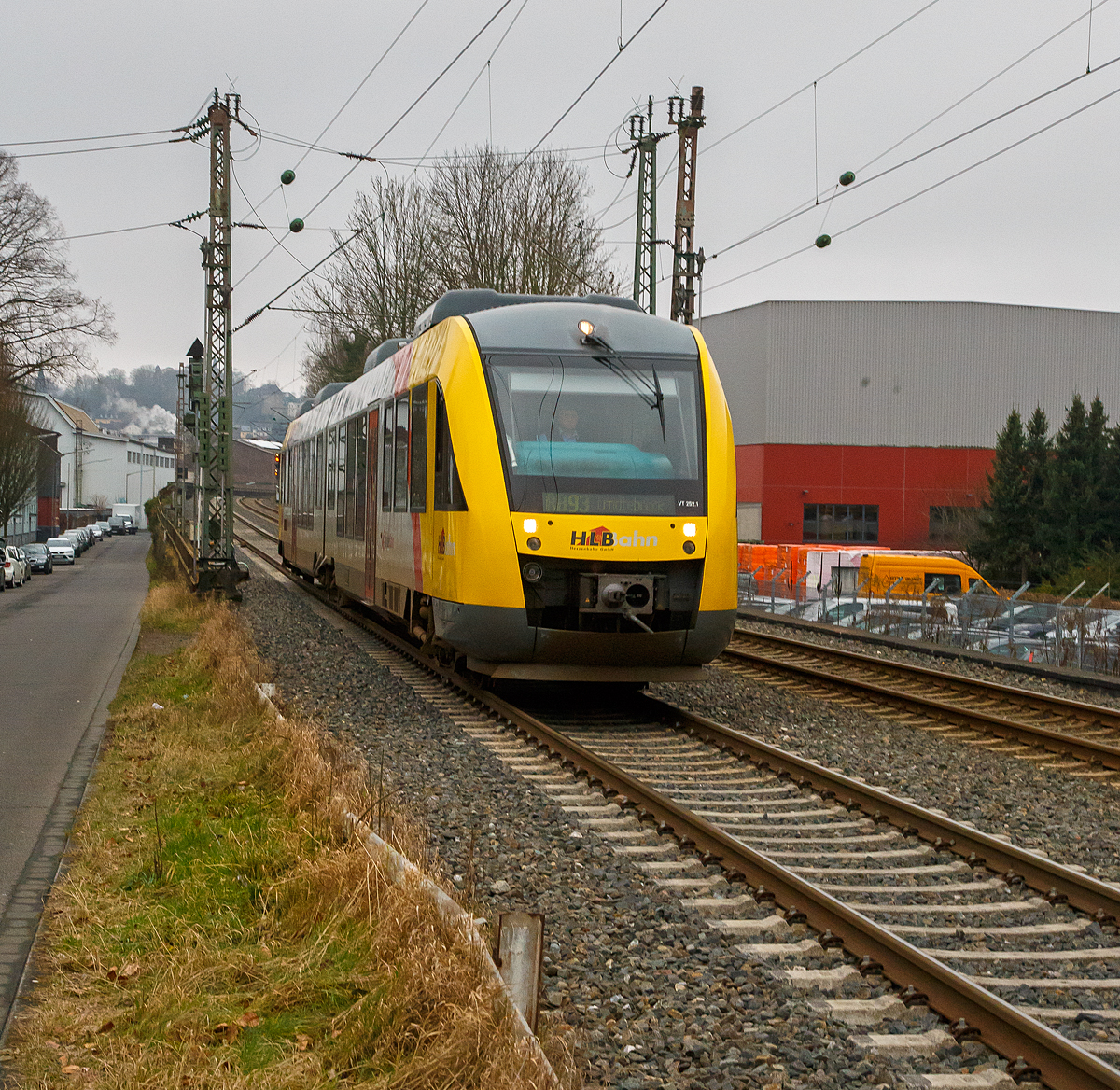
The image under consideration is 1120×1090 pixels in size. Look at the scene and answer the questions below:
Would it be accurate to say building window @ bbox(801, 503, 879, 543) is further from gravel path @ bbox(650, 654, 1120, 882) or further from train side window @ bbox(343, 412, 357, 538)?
gravel path @ bbox(650, 654, 1120, 882)

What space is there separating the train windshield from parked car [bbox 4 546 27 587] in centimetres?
3496

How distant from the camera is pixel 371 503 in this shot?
16438 mm

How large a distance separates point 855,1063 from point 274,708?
7182 mm

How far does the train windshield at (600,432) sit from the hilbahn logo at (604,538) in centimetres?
18

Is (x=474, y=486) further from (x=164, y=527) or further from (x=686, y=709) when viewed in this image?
(x=164, y=527)

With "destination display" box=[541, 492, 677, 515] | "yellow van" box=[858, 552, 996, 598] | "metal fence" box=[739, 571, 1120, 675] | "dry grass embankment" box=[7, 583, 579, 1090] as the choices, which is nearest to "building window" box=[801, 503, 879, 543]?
"yellow van" box=[858, 552, 996, 598]

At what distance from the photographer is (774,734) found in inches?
441

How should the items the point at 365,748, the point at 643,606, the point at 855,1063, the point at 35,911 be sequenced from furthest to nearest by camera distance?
1. the point at 643,606
2. the point at 365,748
3. the point at 35,911
4. the point at 855,1063

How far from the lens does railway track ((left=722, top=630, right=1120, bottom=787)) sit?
34.2ft

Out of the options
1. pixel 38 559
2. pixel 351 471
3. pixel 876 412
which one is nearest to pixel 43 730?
pixel 351 471

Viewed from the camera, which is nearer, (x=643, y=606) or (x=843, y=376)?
(x=643, y=606)

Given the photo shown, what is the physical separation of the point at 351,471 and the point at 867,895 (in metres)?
13.1

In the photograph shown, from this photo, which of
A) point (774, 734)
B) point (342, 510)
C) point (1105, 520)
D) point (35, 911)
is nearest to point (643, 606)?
point (774, 734)

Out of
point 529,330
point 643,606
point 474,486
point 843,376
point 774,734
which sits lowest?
point 774,734
